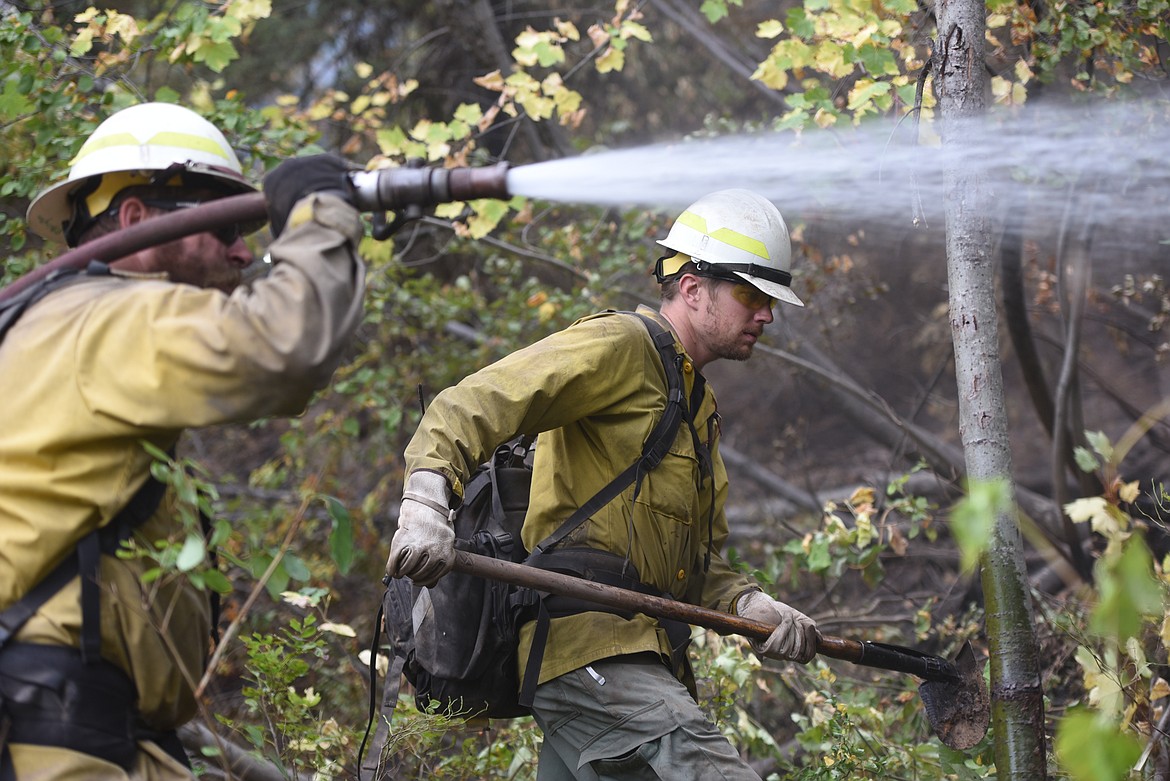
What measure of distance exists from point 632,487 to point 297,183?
1.55m

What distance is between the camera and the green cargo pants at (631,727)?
3.20 m

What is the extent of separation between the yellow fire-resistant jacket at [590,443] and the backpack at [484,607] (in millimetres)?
41

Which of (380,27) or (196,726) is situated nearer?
(196,726)

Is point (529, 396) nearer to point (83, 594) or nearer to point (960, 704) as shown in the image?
point (83, 594)

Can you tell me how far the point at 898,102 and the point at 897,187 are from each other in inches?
29.1

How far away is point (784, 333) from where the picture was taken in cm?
778

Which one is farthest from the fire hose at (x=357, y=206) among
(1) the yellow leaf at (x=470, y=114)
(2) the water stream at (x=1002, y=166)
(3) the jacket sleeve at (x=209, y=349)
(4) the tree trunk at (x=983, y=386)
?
(1) the yellow leaf at (x=470, y=114)

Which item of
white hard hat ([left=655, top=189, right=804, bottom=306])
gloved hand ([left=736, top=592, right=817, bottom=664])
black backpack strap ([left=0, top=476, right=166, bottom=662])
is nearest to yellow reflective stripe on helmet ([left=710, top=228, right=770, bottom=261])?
white hard hat ([left=655, top=189, right=804, bottom=306])

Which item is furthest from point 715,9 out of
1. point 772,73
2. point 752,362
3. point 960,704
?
point 960,704

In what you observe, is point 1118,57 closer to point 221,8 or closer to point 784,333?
point 784,333

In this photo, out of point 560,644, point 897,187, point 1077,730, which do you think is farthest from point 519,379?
point 897,187

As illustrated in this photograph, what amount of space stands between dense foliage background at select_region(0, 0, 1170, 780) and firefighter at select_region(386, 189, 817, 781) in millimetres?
413

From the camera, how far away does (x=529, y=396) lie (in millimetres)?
3236

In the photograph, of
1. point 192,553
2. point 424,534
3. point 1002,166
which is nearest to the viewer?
point 192,553
